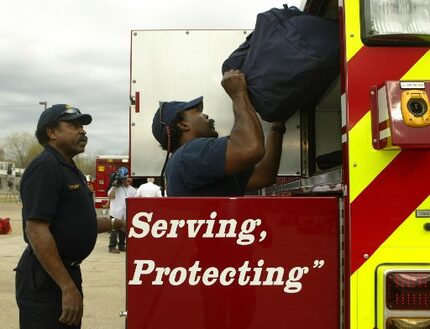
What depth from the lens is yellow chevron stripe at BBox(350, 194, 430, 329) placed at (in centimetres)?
169

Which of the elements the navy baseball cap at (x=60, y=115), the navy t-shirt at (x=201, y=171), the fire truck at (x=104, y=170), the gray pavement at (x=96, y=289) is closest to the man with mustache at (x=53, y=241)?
the navy baseball cap at (x=60, y=115)

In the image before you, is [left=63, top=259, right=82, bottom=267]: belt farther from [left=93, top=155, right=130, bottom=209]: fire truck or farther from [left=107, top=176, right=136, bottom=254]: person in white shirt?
[left=93, top=155, right=130, bottom=209]: fire truck

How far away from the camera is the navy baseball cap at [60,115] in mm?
3439

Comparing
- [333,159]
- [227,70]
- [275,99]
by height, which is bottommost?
[333,159]

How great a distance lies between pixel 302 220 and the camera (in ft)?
5.91

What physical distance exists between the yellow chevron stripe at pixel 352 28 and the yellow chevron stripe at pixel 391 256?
1.71 ft

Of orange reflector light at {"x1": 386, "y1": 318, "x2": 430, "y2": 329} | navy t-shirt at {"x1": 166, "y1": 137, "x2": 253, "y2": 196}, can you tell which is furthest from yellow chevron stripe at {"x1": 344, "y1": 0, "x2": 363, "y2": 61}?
orange reflector light at {"x1": 386, "y1": 318, "x2": 430, "y2": 329}

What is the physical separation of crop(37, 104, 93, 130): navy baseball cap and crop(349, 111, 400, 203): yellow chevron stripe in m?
A: 2.22

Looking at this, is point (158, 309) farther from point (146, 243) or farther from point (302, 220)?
point (302, 220)

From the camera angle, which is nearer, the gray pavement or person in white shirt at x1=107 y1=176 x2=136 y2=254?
the gray pavement

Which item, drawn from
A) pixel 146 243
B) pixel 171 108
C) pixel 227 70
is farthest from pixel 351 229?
pixel 171 108

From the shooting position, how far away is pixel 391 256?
170cm

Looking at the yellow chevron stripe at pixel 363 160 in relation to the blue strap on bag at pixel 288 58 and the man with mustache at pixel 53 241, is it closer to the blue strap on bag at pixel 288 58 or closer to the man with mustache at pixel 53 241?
the blue strap on bag at pixel 288 58

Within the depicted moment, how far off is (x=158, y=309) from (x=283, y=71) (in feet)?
3.35
